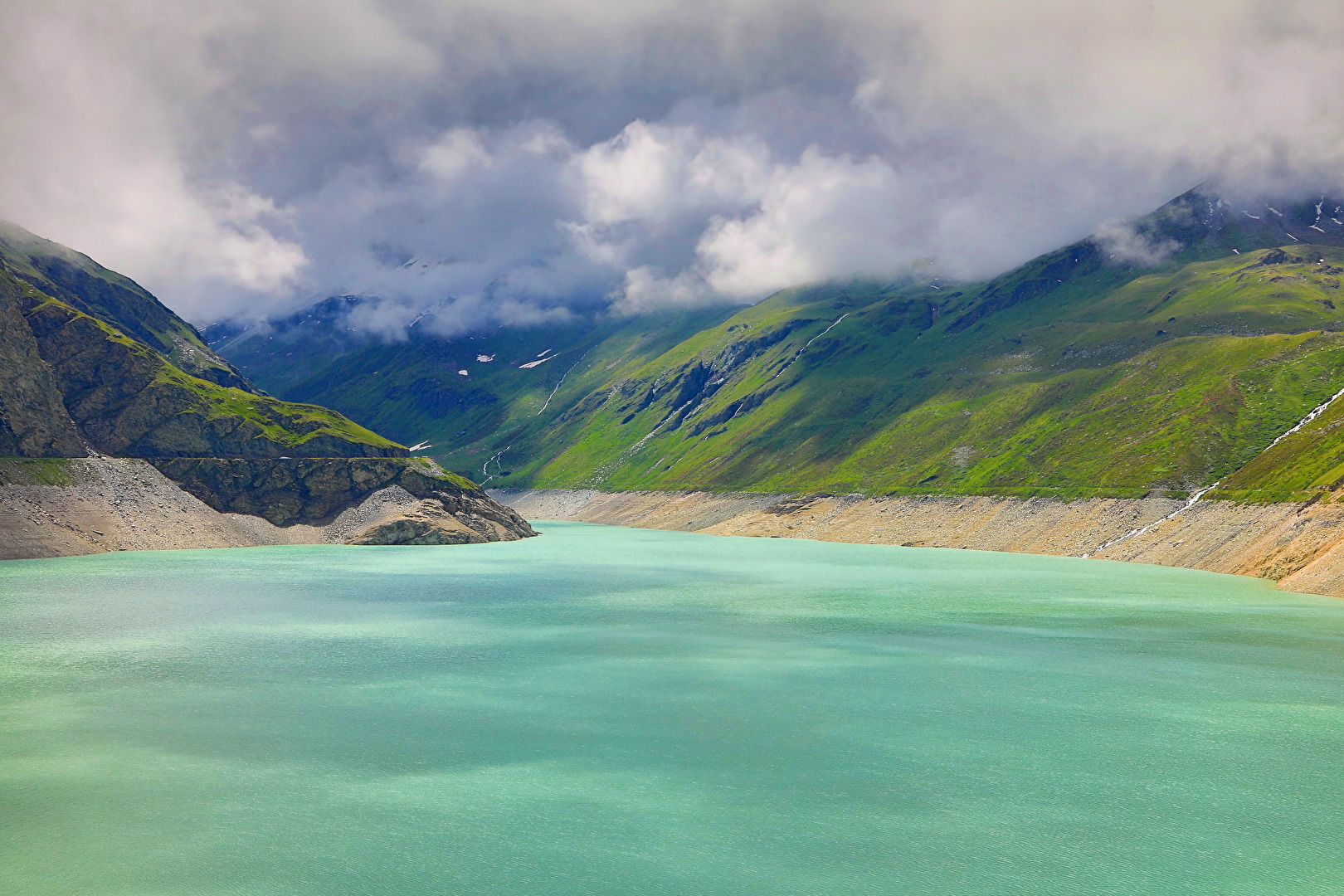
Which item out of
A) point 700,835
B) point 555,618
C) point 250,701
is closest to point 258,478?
point 555,618

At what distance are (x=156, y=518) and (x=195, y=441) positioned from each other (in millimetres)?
29730

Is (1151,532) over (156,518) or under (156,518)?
under

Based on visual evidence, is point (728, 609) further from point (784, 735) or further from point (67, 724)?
point (67, 724)

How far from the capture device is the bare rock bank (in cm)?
12131

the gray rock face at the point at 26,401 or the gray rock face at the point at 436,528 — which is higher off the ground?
the gray rock face at the point at 26,401

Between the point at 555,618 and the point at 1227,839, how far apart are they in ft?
174

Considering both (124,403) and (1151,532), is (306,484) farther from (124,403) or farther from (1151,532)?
(1151,532)

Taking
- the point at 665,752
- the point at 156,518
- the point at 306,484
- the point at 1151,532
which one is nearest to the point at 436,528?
the point at 306,484

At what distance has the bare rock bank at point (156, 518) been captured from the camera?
121m

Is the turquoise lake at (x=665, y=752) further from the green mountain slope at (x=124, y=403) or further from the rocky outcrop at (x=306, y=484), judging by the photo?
the rocky outcrop at (x=306, y=484)

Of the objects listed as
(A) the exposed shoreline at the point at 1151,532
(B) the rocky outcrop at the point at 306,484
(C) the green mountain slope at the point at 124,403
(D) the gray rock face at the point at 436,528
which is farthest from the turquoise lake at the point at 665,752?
(B) the rocky outcrop at the point at 306,484

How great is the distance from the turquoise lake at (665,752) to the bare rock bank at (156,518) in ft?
187

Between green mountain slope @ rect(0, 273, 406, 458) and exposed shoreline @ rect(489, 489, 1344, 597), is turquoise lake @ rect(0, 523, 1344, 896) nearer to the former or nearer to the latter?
exposed shoreline @ rect(489, 489, 1344, 597)

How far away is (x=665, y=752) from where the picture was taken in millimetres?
35531
